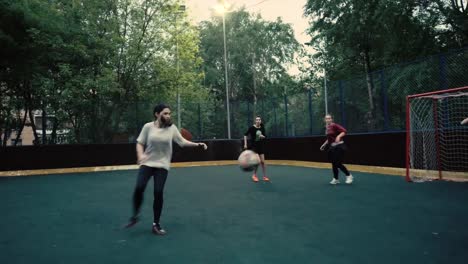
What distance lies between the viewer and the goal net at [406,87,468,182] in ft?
40.3

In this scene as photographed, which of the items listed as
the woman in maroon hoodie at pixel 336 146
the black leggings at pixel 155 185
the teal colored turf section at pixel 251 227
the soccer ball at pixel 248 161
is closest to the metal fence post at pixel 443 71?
the teal colored turf section at pixel 251 227

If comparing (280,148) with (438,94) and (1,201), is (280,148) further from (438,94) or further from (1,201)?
(1,201)

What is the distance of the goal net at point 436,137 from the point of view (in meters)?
12.3

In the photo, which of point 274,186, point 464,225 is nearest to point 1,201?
point 274,186

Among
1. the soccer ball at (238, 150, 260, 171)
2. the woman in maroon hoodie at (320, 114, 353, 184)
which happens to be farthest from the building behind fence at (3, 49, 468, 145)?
the soccer ball at (238, 150, 260, 171)

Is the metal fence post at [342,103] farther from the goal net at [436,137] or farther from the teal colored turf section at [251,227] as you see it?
the teal colored turf section at [251,227]

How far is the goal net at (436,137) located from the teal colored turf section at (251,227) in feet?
5.20

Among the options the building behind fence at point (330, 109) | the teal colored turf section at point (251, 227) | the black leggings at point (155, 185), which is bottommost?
the teal colored turf section at point (251, 227)

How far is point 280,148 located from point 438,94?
435 inches

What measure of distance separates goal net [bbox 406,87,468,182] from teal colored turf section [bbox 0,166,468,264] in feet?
5.20

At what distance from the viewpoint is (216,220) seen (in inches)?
276

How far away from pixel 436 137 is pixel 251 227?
903 centimetres

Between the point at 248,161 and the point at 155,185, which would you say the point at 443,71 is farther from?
the point at 155,185

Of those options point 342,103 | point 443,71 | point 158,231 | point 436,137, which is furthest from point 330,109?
point 158,231
